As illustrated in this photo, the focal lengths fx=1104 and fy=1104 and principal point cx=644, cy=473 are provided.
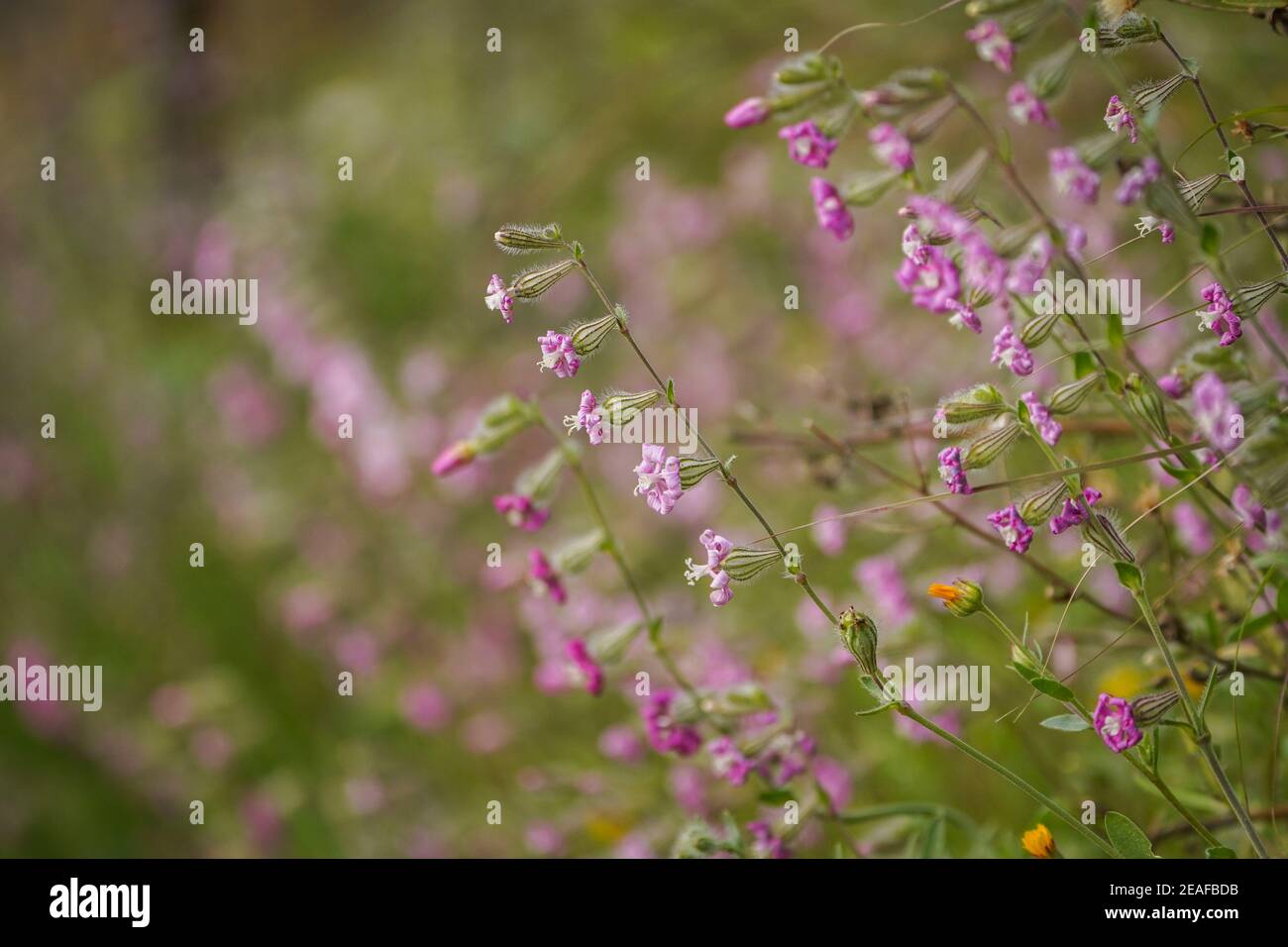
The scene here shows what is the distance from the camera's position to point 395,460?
3.02 metres

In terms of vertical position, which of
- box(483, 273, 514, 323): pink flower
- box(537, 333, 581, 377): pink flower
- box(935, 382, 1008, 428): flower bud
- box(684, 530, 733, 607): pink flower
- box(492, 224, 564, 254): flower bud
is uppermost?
box(492, 224, 564, 254): flower bud

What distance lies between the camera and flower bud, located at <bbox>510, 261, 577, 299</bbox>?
3.72 feet

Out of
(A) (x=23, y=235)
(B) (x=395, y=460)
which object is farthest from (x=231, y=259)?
(A) (x=23, y=235)

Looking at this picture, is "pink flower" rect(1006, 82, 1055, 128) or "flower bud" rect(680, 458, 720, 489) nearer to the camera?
"pink flower" rect(1006, 82, 1055, 128)

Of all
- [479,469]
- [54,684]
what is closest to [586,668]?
[479,469]

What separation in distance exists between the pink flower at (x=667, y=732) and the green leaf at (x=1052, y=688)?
19.8 inches

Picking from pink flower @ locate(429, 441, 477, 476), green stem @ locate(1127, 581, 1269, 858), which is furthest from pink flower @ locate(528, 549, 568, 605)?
green stem @ locate(1127, 581, 1269, 858)

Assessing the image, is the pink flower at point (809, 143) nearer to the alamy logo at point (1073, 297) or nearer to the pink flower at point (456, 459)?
the alamy logo at point (1073, 297)

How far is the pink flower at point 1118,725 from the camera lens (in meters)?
0.98

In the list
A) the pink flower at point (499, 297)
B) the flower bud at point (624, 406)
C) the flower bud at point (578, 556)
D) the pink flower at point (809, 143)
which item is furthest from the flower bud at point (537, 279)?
the flower bud at point (578, 556)

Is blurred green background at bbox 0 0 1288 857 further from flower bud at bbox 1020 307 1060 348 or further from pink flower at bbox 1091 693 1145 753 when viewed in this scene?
flower bud at bbox 1020 307 1060 348

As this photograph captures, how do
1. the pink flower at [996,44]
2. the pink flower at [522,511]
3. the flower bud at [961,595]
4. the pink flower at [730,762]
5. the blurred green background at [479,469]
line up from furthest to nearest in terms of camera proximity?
the blurred green background at [479,469]
the pink flower at [522,511]
the pink flower at [730,762]
the flower bud at [961,595]
the pink flower at [996,44]
